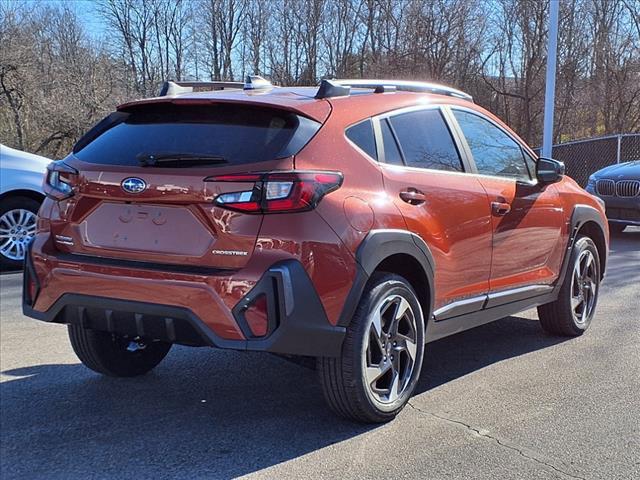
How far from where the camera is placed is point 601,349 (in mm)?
5059

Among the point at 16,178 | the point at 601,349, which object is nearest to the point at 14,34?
the point at 16,178

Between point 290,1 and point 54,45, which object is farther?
point 290,1

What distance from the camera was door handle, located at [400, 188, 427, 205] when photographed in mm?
3631

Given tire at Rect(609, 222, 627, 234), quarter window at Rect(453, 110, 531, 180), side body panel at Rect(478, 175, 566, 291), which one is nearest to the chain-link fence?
tire at Rect(609, 222, 627, 234)

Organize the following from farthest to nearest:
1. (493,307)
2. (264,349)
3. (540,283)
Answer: (540,283) → (493,307) → (264,349)

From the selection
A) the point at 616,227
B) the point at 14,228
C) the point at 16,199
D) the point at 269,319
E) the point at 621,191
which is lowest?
the point at 616,227

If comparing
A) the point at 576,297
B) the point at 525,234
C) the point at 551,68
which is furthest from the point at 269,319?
the point at 551,68

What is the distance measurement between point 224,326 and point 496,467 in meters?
1.43

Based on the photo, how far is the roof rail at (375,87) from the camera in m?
3.67

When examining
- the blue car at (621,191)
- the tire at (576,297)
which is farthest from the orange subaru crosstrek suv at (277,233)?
the blue car at (621,191)

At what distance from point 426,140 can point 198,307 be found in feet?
5.89

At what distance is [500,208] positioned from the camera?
4395 millimetres

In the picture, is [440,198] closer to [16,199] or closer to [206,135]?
Result: [206,135]

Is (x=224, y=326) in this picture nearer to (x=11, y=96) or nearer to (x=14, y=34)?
(x=11, y=96)
